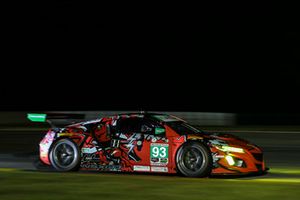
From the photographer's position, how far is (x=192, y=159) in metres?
9.70

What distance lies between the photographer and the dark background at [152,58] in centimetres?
3872

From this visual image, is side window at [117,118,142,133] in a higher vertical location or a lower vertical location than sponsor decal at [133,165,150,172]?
higher

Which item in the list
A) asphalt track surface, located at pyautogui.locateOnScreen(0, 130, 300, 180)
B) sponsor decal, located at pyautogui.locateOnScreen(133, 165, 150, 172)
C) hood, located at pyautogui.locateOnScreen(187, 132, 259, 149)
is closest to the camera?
hood, located at pyautogui.locateOnScreen(187, 132, 259, 149)

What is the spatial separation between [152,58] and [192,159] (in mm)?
35354

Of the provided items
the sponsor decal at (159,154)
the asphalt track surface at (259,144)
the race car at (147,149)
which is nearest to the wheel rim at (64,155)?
the race car at (147,149)

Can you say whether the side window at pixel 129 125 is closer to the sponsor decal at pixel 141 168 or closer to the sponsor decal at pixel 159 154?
the sponsor decal at pixel 159 154

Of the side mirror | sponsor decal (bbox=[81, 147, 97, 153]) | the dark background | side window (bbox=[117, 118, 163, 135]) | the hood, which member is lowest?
sponsor decal (bbox=[81, 147, 97, 153])

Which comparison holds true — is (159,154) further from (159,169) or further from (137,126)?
(137,126)

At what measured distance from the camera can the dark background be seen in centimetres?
3872

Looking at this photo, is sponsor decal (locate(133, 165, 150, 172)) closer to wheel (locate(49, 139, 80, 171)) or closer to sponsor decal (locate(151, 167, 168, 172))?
sponsor decal (locate(151, 167, 168, 172))

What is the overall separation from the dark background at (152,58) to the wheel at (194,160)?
2783 centimetres

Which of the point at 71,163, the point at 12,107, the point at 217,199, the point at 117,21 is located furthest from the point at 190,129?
the point at 117,21

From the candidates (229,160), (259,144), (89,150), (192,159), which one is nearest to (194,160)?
(192,159)

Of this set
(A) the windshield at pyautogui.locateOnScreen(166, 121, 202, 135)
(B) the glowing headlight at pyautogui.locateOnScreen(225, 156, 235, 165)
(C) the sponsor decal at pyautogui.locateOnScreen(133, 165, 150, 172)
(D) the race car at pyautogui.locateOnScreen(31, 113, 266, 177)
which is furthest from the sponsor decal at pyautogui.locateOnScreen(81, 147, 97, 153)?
(B) the glowing headlight at pyautogui.locateOnScreen(225, 156, 235, 165)
